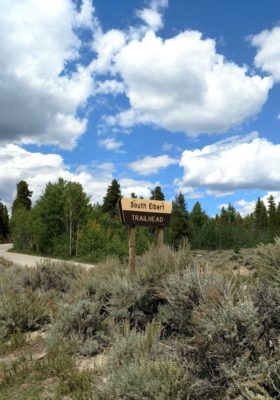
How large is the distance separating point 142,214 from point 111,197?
56.9 metres

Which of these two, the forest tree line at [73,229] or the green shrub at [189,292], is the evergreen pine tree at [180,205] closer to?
the forest tree line at [73,229]

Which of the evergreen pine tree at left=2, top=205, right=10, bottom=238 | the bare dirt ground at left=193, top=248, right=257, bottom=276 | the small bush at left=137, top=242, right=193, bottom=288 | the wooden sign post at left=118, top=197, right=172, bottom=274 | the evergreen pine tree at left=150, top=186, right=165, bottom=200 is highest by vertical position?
the evergreen pine tree at left=150, top=186, right=165, bottom=200

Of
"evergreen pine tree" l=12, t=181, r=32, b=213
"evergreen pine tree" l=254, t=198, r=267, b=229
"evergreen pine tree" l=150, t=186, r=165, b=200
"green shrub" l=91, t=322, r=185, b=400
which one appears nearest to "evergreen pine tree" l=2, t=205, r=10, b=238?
"evergreen pine tree" l=12, t=181, r=32, b=213

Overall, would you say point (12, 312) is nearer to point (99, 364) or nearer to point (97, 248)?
point (99, 364)

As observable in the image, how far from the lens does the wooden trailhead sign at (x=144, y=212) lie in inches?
393

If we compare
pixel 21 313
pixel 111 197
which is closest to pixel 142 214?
pixel 21 313

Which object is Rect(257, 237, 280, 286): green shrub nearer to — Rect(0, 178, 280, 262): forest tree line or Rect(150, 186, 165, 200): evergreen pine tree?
Rect(0, 178, 280, 262): forest tree line

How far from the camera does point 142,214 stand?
33.6 ft

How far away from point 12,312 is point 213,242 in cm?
4384

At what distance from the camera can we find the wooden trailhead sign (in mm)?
9992

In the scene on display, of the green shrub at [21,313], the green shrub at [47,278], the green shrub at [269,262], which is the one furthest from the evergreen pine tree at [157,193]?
the green shrub at [269,262]

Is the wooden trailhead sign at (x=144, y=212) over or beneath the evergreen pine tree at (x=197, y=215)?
beneath

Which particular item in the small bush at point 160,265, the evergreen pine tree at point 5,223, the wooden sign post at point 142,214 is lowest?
the small bush at point 160,265

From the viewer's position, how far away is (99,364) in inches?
224
